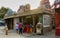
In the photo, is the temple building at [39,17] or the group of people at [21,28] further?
the group of people at [21,28]

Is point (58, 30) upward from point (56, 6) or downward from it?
downward

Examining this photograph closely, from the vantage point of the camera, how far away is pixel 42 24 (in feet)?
71.8

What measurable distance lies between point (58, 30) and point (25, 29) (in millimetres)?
6999

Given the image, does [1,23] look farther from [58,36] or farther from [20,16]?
[58,36]

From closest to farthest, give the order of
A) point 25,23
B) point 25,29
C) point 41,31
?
point 41,31 < point 25,29 < point 25,23

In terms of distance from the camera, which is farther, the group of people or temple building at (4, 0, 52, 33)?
the group of people

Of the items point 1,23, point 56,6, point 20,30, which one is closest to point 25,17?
point 20,30

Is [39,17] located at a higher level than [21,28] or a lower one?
higher

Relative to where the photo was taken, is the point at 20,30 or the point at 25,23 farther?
the point at 25,23

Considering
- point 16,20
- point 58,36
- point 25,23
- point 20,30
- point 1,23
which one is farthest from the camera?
point 1,23

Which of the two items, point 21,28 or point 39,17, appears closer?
point 21,28

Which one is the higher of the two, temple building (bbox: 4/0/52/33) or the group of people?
temple building (bbox: 4/0/52/33)

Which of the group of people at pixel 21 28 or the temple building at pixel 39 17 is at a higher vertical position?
the temple building at pixel 39 17

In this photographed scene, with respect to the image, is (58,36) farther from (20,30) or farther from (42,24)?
(20,30)
